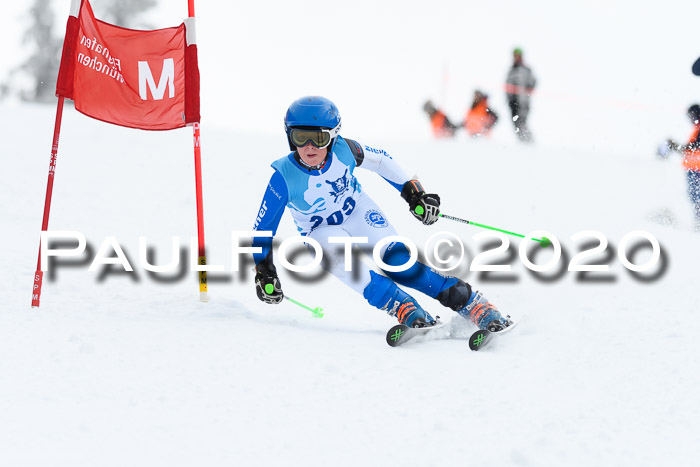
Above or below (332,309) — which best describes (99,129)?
above

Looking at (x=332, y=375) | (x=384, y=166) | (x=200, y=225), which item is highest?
(x=384, y=166)

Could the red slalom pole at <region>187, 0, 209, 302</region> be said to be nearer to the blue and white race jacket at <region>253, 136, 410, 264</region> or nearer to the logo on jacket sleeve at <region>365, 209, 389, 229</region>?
the blue and white race jacket at <region>253, 136, 410, 264</region>

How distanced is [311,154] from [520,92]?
9.56 metres

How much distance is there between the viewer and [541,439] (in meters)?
2.77

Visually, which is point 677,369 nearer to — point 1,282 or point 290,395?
point 290,395

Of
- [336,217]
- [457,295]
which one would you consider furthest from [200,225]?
[457,295]

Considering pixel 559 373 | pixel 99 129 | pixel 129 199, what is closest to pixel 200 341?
pixel 559 373

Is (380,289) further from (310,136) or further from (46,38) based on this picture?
(46,38)

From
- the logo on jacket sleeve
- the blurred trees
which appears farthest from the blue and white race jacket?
the blurred trees

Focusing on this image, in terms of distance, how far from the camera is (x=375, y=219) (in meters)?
4.79

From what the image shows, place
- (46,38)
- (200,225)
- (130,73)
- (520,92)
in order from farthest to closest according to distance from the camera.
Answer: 1. (46,38)
2. (520,92)
3. (200,225)
4. (130,73)

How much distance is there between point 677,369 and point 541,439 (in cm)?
123

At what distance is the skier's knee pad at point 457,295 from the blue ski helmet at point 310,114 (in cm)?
132

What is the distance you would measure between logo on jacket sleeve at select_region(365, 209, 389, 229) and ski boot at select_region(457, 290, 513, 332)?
826mm
